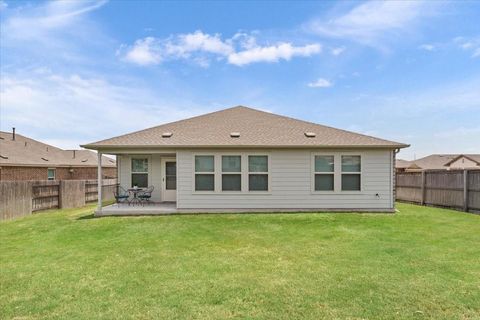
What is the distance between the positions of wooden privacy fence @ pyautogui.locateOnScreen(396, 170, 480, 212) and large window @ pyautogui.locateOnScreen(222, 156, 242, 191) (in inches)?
355

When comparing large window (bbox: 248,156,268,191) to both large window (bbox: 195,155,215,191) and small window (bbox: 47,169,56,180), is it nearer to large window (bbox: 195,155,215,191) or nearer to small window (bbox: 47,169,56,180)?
large window (bbox: 195,155,215,191)

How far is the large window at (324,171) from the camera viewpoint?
40.9 ft

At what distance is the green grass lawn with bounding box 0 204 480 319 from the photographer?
414 cm

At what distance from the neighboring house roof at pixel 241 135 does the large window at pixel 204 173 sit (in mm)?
664

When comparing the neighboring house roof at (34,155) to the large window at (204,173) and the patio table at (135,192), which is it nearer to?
the patio table at (135,192)

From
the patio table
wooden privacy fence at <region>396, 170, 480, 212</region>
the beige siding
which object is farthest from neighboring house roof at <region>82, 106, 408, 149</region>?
wooden privacy fence at <region>396, 170, 480, 212</region>

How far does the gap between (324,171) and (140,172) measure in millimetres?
7689

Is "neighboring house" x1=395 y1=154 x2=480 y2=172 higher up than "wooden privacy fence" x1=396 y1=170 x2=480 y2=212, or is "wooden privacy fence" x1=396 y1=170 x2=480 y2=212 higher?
"neighboring house" x1=395 y1=154 x2=480 y2=172

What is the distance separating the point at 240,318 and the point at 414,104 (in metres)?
18.1

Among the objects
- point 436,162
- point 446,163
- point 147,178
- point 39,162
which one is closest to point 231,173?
point 147,178

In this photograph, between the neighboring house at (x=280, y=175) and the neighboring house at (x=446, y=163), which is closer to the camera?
the neighboring house at (x=280, y=175)

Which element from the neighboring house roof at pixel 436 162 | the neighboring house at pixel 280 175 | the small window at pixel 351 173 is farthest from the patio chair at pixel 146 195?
the neighboring house roof at pixel 436 162

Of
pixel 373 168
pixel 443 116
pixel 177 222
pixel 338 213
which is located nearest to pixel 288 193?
pixel 338 213

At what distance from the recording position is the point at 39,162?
2283 cm
